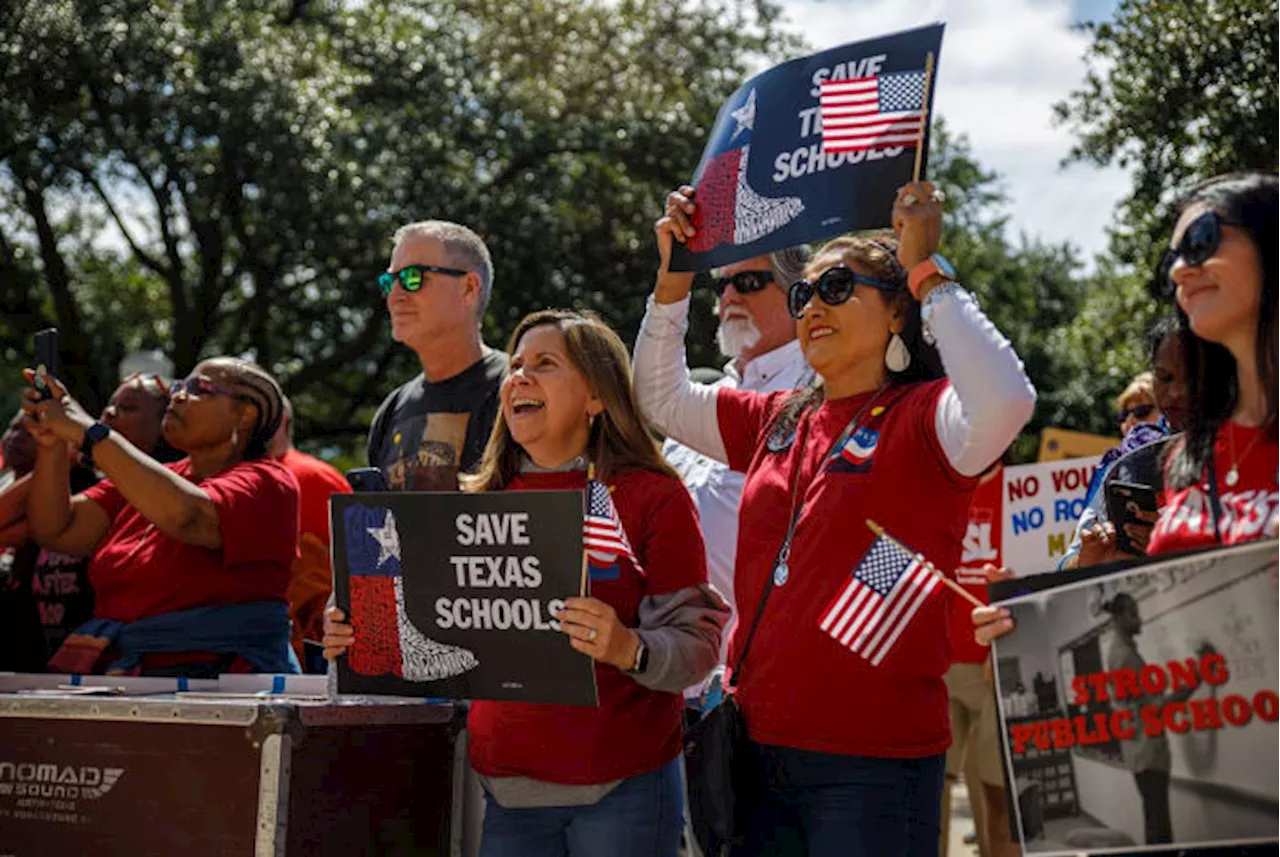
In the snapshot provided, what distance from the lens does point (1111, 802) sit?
2740 mm

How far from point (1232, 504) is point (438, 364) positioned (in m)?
3.08

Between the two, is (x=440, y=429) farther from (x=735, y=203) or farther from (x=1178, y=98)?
(x=1178, y=98)

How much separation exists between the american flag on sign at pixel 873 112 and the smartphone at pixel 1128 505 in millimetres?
944

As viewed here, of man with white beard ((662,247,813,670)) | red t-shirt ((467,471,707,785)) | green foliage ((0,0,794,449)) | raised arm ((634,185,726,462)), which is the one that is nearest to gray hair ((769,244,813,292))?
man with white beard ((662,247,813,670))

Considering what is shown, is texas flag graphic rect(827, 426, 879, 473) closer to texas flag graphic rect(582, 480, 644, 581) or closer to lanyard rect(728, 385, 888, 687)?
lanyard rect(728, 385, 888, 687)

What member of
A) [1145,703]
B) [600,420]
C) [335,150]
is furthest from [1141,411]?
[335,150]

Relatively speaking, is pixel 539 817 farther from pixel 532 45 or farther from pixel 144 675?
pixel 532 45

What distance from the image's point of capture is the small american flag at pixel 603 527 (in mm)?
3838

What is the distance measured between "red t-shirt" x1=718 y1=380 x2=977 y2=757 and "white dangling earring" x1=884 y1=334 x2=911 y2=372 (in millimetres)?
96

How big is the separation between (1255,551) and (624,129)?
17.8 metres

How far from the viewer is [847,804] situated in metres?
3.31

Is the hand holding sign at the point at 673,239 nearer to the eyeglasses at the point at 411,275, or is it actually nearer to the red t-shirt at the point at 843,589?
the red t-shirt at the point at 843,589

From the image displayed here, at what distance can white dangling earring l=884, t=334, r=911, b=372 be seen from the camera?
12.1 ft

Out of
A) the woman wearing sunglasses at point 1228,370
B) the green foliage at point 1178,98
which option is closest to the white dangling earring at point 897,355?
the woman wearing sunglasses at point 1228,370
